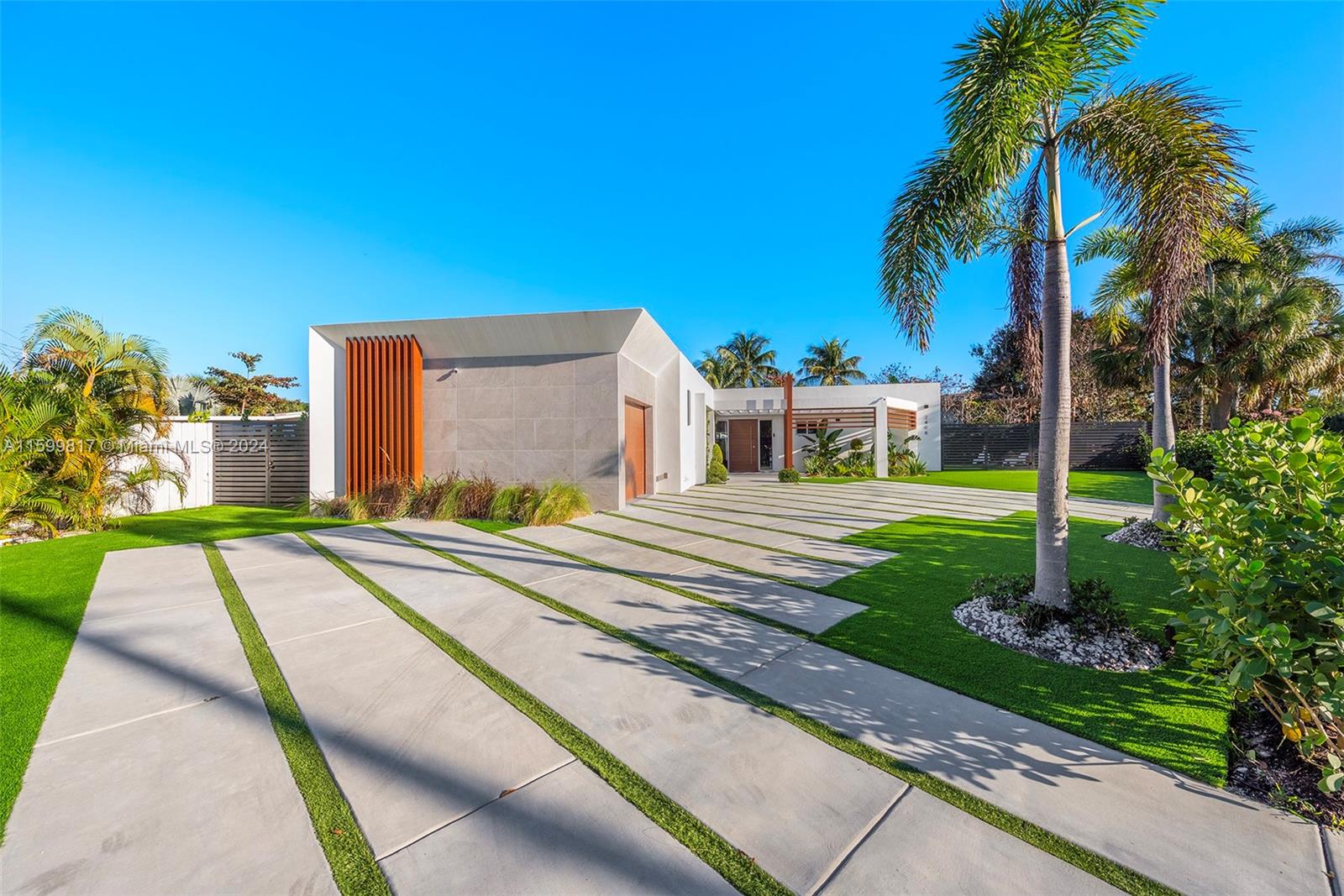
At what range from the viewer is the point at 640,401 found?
11.9 meters

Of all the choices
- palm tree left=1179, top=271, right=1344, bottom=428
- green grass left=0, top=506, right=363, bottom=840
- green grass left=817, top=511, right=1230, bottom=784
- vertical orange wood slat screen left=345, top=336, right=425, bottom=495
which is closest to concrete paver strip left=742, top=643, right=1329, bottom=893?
green grass left=817, top=511, right=1230, bottom=784

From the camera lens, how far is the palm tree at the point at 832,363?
30.4 meters

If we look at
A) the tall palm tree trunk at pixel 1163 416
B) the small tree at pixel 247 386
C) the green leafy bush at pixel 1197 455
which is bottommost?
the green leafy bush at pixel 1197 455

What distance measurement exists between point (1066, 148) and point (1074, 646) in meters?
3.97

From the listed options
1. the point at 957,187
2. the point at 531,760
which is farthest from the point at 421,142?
the point at 531,760

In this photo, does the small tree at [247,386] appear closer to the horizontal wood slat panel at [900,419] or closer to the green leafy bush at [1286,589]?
the horizontal wood slat panel at [900,419]

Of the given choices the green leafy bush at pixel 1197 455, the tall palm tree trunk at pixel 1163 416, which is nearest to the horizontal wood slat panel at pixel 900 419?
the green leafy bush at pixel 1197 455

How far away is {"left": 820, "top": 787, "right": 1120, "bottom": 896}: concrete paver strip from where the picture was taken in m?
1.55

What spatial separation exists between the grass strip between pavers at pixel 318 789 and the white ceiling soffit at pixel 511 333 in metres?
6.67

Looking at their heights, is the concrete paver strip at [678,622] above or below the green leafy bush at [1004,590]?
below

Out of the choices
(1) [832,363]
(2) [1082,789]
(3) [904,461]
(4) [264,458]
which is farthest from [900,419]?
(4) [264,458]

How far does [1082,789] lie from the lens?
1983mm

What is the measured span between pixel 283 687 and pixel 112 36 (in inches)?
369

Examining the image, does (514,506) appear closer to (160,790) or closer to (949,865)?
(160,790)
